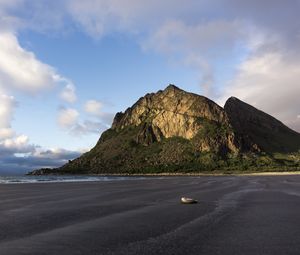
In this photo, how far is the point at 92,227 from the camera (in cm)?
1775

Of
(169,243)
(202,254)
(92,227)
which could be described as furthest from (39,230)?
(202,254)

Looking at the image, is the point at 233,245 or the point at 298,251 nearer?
the point at 298,251

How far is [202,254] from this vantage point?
12.1 meters

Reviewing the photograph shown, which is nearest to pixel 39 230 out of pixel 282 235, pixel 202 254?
pixel 202 254

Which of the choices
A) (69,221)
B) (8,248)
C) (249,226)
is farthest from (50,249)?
(249,226)

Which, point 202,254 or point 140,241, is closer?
point 202,254

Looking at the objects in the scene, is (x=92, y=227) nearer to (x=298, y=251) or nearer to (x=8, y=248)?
(x=8, y=248)

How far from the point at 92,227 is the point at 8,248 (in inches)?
193

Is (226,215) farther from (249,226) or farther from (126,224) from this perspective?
(126,224)

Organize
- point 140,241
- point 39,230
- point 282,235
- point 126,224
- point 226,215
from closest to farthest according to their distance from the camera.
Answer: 1. point 140,241
2. point 282,235
3. point 39,230
4. point 126,224
5. point 226,215

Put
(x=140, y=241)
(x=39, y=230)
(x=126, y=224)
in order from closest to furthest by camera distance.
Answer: (x=140, y=241)
(x=39, y=230)
(x=126, y=224)

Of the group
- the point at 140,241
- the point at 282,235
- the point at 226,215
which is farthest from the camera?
the point at 226,215

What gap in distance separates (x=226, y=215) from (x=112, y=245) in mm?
9220

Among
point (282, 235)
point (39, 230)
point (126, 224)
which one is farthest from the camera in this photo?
point (126, 224)
